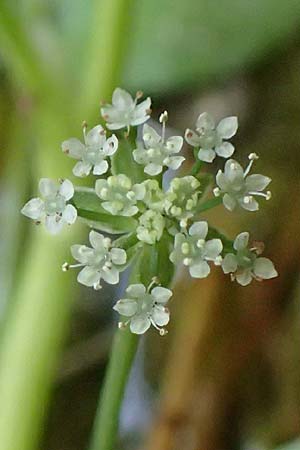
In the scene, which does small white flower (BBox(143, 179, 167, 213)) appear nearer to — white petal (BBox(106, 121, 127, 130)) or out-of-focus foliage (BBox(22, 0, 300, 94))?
white petal (BBox(106, 121, 127, 130))

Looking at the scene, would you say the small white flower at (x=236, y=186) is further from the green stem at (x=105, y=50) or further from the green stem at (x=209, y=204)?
the green stem at (x=105, y=50)

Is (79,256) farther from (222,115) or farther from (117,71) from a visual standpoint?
(222,115)

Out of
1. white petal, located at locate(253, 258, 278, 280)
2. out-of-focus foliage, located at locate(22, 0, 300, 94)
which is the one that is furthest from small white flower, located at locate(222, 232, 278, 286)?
out-of-focus foliage, located at locate(22, 0, 300, 94)

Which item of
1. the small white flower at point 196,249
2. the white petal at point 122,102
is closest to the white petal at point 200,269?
the small white flower at point 196,249

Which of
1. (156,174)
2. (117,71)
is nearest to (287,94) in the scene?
(117,71)

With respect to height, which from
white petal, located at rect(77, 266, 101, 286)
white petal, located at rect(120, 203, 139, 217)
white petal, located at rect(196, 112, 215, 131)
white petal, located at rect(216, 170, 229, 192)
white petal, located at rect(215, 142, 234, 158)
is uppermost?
white petal, located at rect(196, 112, 215, 131)

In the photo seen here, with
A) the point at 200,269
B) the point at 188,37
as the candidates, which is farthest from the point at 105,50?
the point at 200,269
